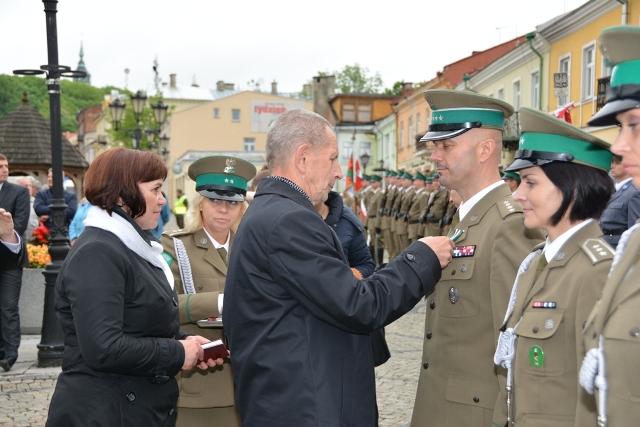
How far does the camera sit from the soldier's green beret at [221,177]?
4445 millimetres

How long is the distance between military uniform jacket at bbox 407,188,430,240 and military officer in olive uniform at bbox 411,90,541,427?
1285 cm

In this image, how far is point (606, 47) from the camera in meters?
2.24

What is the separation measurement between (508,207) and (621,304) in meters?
1.19

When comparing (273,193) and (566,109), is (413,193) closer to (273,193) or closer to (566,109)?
(566,109)

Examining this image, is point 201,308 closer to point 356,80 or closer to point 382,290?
point 382,290

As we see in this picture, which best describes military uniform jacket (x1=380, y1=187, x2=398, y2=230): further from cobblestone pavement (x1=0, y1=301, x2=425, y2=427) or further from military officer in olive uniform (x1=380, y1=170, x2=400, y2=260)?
cobblestone pavement (x1=0, y1=301, x2=425, y2=427)

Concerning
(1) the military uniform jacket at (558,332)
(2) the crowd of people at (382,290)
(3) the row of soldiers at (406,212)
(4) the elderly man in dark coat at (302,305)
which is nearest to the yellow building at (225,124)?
(3) the row of soldiers at (406,212)

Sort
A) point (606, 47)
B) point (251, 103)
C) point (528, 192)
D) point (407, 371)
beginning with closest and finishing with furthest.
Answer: point (606, 47) < point (528, 192) < point (407, 371) < point (251, 103)

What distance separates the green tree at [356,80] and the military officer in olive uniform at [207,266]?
78734 millimetres

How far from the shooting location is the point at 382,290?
2.75 meters

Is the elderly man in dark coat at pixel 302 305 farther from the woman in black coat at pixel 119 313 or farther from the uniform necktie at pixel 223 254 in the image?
the uniform necktie at pixel 223 254

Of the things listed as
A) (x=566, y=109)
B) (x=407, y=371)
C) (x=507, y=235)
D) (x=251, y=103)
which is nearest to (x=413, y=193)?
(x=566, y=109)

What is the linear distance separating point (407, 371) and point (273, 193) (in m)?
5.33

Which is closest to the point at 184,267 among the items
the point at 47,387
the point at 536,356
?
the point at 536,356
